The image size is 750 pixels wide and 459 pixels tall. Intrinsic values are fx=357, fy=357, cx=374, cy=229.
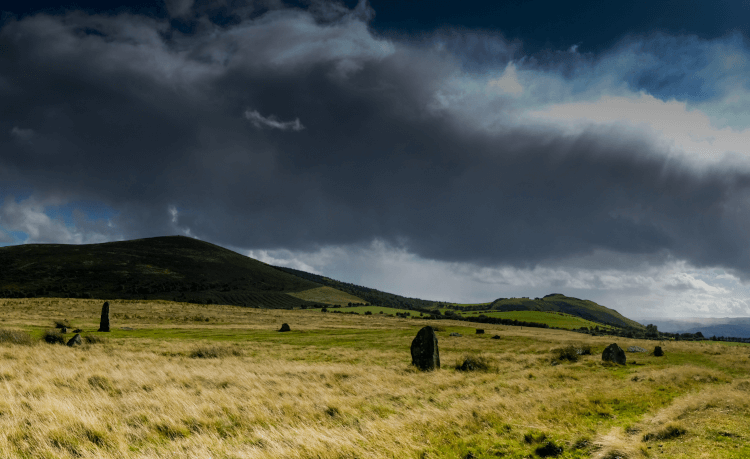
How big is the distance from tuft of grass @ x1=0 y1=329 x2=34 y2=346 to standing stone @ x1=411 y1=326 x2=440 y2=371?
26.8 metres

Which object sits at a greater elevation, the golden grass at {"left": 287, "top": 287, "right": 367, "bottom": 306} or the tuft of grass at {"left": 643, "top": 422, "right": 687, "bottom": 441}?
the tuft of grass at {"left": 643, "top": 422, "right": 687, "bottom": 441}

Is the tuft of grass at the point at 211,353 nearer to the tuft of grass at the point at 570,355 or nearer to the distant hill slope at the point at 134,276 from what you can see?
the tuft of grass at the point at 570,355

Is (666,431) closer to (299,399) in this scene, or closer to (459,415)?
(459,415)

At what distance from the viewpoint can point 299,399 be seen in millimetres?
12578

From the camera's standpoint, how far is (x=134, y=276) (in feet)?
479

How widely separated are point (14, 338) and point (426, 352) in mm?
28782

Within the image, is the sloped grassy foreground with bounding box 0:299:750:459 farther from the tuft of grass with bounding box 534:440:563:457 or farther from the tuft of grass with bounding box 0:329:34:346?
the tuft of grass with bounding box 0:329:34:346

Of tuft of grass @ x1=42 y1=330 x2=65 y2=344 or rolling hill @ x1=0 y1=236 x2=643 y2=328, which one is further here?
rolling hill @ x1=0 y1=236 x2=643 y2=328

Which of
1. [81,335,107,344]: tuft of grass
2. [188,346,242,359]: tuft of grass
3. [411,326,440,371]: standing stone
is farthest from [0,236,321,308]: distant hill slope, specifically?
[411,326,440,371]: standing stone

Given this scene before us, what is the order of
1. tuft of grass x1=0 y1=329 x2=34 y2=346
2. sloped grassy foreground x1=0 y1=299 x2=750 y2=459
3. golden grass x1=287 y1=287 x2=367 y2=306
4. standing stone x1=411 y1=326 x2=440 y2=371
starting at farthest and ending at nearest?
1. golden grass x1=287 y1=287 x2=367 y2=306
2. tuft of grass x1=0 y1=329 x2=34 y2=346
3. standing stone x1=411 y1=326 x2=440 y2=371
4. sloped grassy foreground x1=0 y1=299 x2=750 y2=459

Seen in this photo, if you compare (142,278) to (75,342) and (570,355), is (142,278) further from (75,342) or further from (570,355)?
(570,355)

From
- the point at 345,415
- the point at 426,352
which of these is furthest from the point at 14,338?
the point at 426,352

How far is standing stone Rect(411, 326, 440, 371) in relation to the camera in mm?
23344

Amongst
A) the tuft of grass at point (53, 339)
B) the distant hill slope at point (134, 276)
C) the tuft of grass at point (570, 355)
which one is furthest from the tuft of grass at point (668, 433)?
the distant hill slope at point (134, 276)
